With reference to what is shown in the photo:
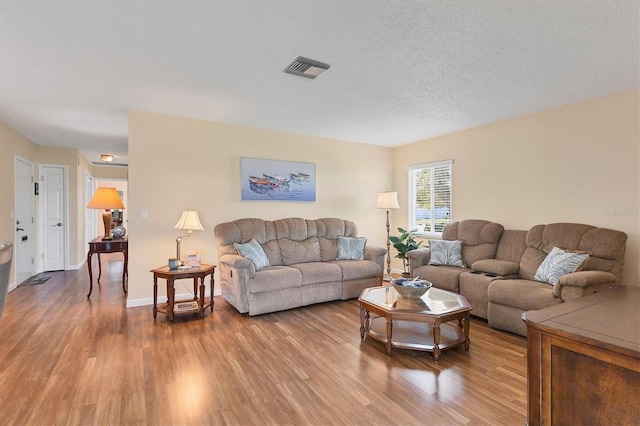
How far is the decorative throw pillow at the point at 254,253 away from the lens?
3.79 metres

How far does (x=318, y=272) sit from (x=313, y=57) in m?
2.41

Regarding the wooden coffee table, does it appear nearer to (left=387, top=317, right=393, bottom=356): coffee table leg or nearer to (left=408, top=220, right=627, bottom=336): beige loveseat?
(left=387, top=317, right=393, bottom=356): coffee table leg

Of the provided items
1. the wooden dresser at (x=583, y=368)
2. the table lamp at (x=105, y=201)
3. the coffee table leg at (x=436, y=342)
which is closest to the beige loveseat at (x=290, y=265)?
the table lamp at (x=105, y=201)

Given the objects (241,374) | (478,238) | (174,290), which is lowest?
(241,374)

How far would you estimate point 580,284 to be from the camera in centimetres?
263

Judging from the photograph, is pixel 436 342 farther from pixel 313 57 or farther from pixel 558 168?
pixel 558 168

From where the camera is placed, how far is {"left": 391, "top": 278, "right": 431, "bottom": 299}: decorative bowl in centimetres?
282

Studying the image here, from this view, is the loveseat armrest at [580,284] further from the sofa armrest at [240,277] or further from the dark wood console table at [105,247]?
the dark wood console table at [105,247]

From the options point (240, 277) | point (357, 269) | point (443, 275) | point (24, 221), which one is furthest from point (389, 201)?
point (24, 221)

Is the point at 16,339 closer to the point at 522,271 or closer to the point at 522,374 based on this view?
the point at 522,374

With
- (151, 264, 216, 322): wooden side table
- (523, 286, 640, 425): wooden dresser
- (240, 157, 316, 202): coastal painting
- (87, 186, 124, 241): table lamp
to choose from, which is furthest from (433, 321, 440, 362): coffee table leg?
(87, 186, 124, 241): table lamp

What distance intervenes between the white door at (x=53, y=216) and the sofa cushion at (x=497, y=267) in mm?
7156

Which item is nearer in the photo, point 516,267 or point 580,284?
point 580,284

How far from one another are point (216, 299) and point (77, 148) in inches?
174
